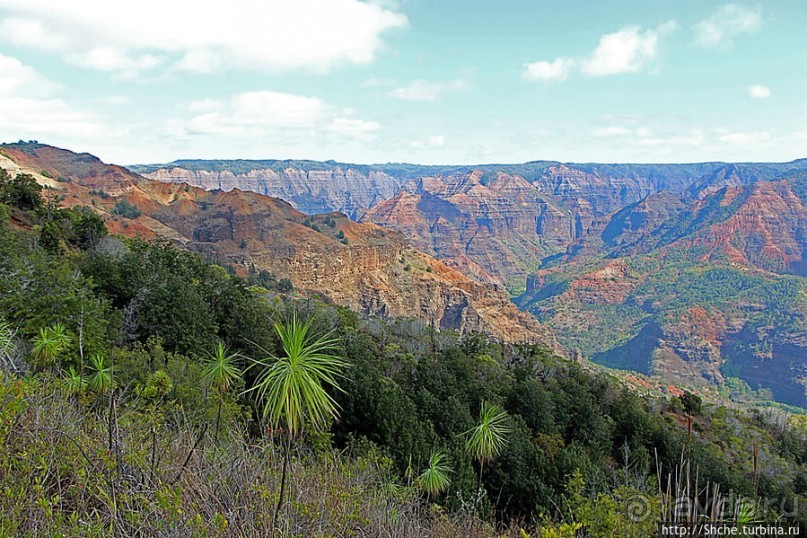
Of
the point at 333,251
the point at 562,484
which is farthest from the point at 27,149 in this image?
the point at 562,484

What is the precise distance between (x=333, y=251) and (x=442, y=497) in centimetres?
6690

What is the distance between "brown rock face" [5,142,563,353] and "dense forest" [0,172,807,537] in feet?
120

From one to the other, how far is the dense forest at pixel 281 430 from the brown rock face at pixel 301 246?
36576 mm

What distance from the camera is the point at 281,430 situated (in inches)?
250

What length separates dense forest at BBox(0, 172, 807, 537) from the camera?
18.0 feet

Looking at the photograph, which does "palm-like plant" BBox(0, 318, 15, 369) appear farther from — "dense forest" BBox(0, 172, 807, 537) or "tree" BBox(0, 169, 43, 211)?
"tree" BBox(0, 169, 43, 211)

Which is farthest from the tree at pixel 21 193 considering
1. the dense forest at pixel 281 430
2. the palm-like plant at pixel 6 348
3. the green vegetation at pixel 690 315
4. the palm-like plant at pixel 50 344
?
the green vegetation at pixel 690 315

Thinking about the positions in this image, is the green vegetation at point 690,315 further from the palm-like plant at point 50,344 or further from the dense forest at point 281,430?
the palm-like plant at point 50,344

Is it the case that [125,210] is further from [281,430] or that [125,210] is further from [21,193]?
[281,430]

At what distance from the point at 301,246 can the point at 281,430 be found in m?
73.0

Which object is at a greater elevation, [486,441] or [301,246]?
[301,246]

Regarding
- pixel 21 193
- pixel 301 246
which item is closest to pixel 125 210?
pixel 301 246

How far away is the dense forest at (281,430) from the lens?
216 inches

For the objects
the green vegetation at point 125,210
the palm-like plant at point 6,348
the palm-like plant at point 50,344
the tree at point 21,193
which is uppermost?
the tree at point 21,193
